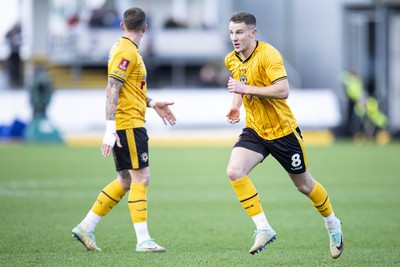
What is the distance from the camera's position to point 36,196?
13.7 meters

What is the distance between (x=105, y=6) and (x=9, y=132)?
944 centimetres

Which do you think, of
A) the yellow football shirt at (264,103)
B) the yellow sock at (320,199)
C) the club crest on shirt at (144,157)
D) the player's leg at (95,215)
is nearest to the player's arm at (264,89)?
the yellow football shirt at (264,103)

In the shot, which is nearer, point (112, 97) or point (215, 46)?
point (112, 97)

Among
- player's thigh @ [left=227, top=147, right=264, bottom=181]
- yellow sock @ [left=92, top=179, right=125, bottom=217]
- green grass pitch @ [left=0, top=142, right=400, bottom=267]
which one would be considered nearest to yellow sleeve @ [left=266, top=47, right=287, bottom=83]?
player's thigh @ [left=227, top=147, right=264, bottom=181]

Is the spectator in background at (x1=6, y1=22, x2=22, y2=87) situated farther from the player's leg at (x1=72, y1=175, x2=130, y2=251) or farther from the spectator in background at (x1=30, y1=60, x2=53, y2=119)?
the player's leg at (x1=72, y1=175, x2=130, y2=251)

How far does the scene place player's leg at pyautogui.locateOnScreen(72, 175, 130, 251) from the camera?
29.0ft

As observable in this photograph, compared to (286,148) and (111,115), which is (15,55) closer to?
(111,115)

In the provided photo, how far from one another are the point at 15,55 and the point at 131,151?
2677 centimetres

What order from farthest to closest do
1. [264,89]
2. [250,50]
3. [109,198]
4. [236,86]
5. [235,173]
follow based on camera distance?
[109,198] < [250,50] < [235,173] < [264,89] < [236,86]

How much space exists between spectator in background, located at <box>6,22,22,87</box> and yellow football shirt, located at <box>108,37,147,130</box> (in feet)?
85.8

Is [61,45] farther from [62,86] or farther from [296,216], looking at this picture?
[296,216]

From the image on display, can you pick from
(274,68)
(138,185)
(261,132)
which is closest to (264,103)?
(261,132)

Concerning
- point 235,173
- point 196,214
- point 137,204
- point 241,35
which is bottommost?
point 196,214

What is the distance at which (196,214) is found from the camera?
1197cm
